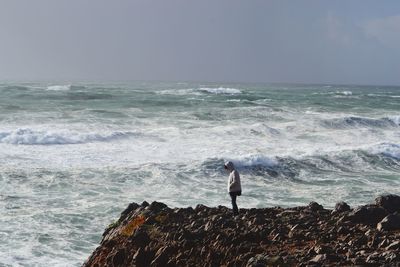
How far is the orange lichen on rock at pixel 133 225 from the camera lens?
890cm

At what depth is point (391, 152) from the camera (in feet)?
80.1

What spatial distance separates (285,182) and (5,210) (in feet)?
31.0

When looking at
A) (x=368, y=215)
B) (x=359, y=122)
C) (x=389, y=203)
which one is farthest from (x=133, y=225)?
(x=359, y=122)

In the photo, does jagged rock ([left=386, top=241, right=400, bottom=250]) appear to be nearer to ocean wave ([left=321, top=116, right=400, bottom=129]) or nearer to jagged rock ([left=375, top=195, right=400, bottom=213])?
jagged rock ([left=375, top=195, right=400, bottom=213])

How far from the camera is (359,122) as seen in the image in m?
39.8

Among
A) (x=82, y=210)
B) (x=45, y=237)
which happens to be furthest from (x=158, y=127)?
(x=45, y=237)

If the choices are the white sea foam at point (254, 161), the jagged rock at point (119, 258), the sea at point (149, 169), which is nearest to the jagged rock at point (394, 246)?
the jagged rock at point (119, 258)

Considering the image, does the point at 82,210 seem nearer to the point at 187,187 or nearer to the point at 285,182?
the point at 187,187

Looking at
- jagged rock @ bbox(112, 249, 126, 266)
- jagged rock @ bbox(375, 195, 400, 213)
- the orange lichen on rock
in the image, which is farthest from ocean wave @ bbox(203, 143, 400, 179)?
jagged rock @ bbox(112, 249, 126, 266)

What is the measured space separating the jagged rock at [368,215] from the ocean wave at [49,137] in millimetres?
18766

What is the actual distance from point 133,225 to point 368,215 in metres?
4.16

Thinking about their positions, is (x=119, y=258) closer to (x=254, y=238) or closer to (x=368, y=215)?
(x=254, y=238)

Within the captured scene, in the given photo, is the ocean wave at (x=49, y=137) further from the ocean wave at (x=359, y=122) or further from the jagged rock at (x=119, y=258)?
the jagged rock at (x=119, y=258)

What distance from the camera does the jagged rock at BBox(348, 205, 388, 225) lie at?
29.6ft
